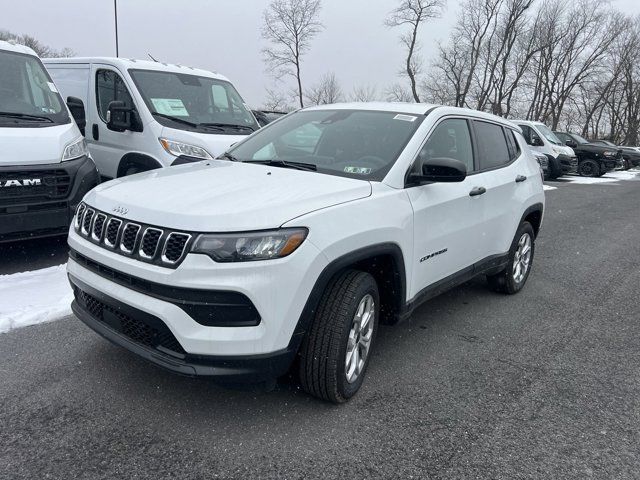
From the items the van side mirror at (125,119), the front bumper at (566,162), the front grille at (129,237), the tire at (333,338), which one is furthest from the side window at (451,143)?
the front bumper at (566,162)

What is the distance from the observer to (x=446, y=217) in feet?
11.8

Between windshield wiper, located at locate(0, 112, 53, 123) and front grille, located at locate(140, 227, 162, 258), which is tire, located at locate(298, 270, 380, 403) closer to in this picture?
front grille, located at locate(140, 227, 162, 258)

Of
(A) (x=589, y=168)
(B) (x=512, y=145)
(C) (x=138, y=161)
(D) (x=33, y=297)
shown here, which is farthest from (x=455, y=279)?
(A) (x=589, y=168)

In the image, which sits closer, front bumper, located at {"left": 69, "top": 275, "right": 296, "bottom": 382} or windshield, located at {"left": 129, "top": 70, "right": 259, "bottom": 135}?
front bumper, located at {"left": 69, "top": 275, "right": 296, "bottom": 382}

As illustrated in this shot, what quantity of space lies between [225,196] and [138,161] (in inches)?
174

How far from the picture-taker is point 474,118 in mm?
4457

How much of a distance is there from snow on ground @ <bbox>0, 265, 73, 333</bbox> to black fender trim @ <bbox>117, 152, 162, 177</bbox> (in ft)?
5.97

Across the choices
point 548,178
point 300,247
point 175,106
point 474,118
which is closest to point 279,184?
point 300,247

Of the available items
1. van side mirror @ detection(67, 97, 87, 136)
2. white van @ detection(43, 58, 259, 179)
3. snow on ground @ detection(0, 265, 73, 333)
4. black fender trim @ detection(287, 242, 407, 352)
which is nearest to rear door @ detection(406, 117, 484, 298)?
black fender trim @ detection(287, 242, 407, 352)

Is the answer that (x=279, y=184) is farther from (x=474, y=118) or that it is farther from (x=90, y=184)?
(x=90, y=184)

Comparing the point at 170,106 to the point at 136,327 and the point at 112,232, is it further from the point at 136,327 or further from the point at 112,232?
the point at 136,327

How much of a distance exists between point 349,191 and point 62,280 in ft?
10.7

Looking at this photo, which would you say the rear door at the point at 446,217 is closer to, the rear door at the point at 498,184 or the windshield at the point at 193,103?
the rear door at the point at 498,184

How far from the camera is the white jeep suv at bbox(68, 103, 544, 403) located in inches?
96.0
